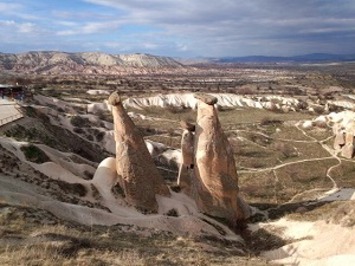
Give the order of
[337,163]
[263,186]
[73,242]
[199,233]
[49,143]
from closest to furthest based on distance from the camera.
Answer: [73,242] → [199,233] → [49,143] → [263,186] → [337,163]

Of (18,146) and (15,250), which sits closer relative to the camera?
(15,250)

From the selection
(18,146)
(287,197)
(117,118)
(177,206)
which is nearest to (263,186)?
(287,197)

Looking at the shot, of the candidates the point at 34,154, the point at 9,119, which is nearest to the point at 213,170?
the point at 34,154

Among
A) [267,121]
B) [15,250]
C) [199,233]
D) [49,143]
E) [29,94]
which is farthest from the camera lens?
[267,121]

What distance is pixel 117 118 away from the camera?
24.5 meters

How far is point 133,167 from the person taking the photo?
947 inches

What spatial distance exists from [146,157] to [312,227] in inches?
376

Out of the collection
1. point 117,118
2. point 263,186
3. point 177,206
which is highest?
point 117,118

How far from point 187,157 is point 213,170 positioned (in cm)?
322

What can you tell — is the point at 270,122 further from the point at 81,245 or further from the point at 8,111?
the point at 81,245

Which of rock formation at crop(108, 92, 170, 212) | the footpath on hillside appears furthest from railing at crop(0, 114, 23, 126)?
rock formation at crop(108, 92, 170, 212)

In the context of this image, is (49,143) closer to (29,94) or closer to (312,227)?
(312,227)

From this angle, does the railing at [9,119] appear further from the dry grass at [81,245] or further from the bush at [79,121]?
the dry grass at [81,245]

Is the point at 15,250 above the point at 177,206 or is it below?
above
